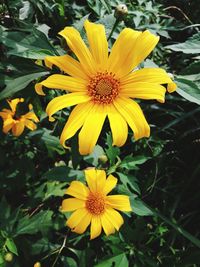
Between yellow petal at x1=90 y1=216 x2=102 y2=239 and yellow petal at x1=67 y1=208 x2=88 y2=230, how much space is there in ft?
0.13

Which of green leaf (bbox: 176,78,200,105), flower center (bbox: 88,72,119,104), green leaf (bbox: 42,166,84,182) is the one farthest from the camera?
green leaf (bbox: 42,166,84,182)

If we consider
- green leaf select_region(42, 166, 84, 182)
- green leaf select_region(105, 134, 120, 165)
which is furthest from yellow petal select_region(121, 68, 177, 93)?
green leaf select_region(42, 166, 84, 182)

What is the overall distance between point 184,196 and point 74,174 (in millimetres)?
754

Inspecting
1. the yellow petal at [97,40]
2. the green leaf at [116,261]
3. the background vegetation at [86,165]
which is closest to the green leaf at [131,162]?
the background vegetation at [86,165]

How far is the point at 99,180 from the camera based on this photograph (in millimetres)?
1199

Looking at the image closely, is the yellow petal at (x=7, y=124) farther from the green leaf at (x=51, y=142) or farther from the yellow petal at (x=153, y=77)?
the yellow petal at (x=153, y=77)

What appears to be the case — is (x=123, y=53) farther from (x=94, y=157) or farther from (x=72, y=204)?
(x=72, y=204)

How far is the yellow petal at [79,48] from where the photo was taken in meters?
0.84

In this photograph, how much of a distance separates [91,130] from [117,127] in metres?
0.06

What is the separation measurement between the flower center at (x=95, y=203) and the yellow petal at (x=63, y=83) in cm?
47

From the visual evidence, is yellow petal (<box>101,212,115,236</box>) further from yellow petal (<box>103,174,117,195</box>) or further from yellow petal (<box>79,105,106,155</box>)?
yellow petal (<box>79,105,106,155</box>)

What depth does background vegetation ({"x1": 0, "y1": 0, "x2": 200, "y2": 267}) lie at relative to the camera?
0.95 m

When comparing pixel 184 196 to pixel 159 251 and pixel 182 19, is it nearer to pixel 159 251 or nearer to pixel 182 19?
pixel 159 251

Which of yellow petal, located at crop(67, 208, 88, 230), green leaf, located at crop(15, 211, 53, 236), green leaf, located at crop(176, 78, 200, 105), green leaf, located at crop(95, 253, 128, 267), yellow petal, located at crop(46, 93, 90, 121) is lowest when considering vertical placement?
green leaf, located at crop(95, 253, 128, 267)
